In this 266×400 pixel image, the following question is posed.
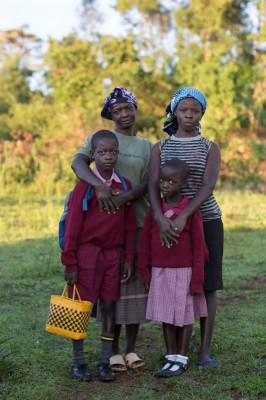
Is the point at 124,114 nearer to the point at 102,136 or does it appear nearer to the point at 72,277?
the point at 102,136

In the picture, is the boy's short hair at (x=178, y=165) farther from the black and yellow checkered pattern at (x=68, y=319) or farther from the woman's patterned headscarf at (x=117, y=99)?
the black and yellow checkered pattern at (x=68, y=319)

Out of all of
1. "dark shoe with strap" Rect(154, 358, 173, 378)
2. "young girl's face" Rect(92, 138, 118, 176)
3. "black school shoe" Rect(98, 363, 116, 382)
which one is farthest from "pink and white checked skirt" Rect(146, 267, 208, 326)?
"young girl's face" Rect(92, 138, 118, 176)

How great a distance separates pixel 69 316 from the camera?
3.64 metres

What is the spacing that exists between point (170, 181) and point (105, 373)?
1.14 meters

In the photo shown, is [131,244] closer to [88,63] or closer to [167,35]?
[88,63]

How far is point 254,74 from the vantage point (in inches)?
782

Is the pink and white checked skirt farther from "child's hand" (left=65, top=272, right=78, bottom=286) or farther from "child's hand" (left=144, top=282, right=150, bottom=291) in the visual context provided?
"child's hand" (left=65, top=272, right=78, bottom=286)

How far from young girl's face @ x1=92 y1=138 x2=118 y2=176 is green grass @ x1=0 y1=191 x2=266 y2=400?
1.21 metres

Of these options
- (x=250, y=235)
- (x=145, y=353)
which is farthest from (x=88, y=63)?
(x=145, y=353)

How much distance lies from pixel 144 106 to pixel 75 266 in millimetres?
16333

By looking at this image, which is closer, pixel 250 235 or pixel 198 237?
pixel 198 237

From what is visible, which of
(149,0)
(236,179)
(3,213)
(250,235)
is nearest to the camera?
(250,235)

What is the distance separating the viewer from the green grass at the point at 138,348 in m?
3.55

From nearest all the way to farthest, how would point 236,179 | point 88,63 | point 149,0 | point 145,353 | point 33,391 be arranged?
point 33,391
point 145,353
point 236,179
point 88,63
point 149,0
